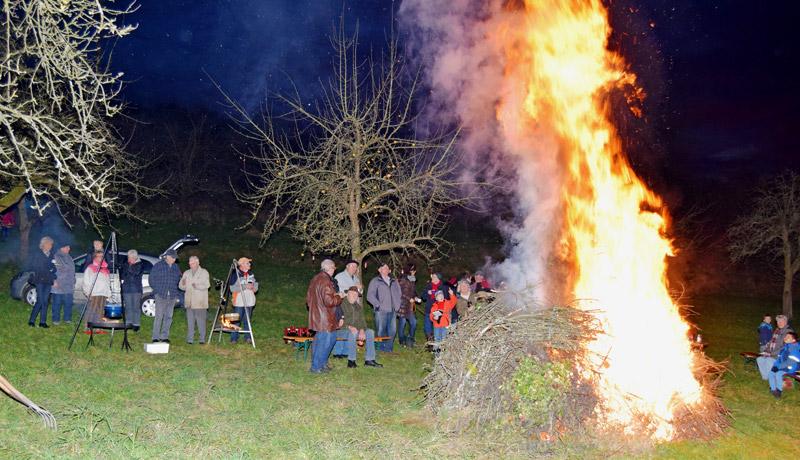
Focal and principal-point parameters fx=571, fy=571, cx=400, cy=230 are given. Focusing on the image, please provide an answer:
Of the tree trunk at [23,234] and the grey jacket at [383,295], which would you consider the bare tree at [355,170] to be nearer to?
the grey jacket at [383,295]

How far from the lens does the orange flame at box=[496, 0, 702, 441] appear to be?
7.41m

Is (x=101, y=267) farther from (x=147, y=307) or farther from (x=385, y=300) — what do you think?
(x=385, y=300)

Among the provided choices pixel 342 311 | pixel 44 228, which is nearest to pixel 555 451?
pixel 342 311

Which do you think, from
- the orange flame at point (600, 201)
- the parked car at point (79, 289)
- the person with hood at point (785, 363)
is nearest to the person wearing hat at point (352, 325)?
the orange flame at point (600, 201)

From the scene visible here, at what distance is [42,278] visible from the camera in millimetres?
11016

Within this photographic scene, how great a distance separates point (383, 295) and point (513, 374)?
544cm

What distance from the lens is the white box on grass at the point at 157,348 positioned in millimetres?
9812

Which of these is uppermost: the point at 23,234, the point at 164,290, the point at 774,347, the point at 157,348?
the point at 23,234

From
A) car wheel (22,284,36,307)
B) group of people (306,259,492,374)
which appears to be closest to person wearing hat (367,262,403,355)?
group of people (306,259,492,374)

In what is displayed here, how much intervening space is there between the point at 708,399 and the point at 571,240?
288 centimetres

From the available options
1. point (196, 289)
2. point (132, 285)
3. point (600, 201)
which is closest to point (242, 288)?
point (196, 289)

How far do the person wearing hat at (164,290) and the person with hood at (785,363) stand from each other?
11053 millimetres

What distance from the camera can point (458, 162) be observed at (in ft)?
39.7

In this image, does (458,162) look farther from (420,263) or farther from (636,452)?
(420,263)
